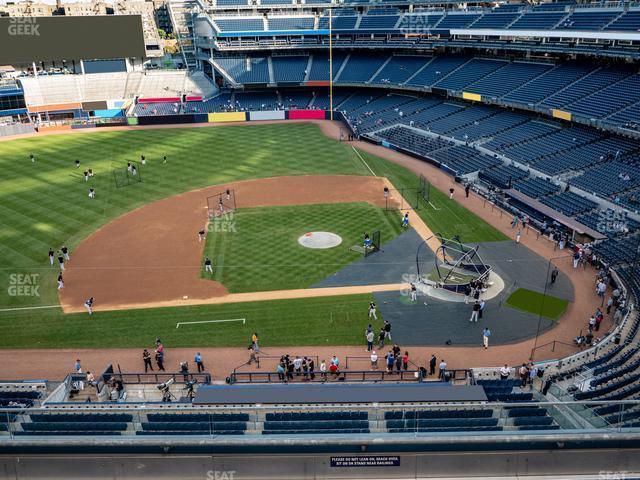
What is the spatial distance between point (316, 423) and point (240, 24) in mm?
85447

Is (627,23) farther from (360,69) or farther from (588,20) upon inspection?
(360,69)

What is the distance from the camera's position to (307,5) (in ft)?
299

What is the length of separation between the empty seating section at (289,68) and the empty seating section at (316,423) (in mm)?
75457

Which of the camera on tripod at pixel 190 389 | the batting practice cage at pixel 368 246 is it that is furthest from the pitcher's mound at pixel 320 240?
the camera on tripod at pixel 190 389

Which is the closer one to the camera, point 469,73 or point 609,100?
point 609,100

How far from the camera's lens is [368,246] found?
36375 millimetres

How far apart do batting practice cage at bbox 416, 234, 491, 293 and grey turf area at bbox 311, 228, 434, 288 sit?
0.55 m

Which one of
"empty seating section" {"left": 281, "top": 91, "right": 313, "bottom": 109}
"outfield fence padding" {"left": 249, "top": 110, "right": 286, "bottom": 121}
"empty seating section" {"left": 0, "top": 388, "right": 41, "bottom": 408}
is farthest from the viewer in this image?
"empty seating section" {"left": 281, "top": 91, "right": 313, "bottom": 109}

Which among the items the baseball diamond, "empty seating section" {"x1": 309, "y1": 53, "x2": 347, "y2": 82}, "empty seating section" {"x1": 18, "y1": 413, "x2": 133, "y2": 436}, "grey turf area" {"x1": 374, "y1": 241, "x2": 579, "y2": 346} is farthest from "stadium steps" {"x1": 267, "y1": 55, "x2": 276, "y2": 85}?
"empty seating section" {"x1": 18, "y1": 413, "x2": 133, "y2": 436}

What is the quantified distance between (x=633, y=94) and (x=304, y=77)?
5103 cm

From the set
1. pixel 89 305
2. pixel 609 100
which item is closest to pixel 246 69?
pixel 609 100

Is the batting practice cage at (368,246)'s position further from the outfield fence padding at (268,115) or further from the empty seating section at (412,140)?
the outfield fence padding at (268,115)

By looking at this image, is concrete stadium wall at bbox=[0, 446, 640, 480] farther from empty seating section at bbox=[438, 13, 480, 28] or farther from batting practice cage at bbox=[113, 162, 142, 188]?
empty seating section at bbox=[438, 13, 480, 28]

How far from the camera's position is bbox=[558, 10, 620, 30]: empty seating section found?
52.7 metres
